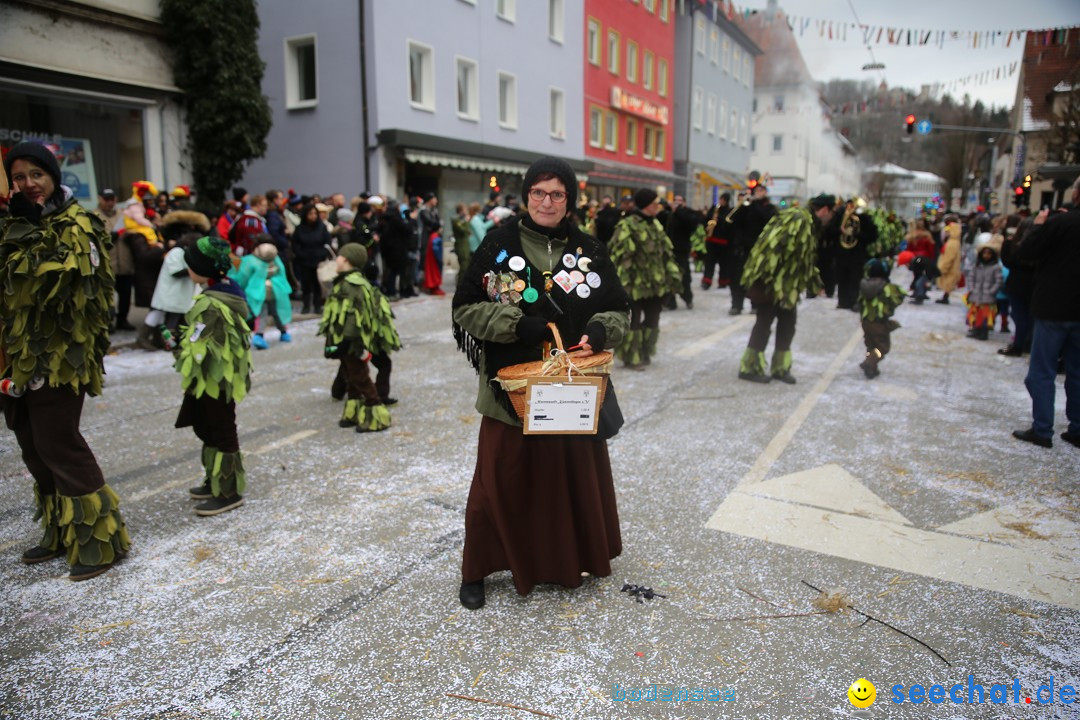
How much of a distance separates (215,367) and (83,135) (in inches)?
454

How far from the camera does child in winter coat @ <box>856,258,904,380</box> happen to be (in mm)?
8281

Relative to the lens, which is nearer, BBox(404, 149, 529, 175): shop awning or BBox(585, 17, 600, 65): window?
BBox(404, 149, 529, 175): shop awning

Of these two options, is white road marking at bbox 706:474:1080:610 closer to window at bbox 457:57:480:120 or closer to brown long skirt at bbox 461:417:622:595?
brown long skirt at bbox 461:417:622:595

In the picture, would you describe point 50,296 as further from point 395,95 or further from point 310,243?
point 395,95

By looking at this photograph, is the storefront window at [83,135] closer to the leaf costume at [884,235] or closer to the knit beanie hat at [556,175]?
the knit beanie hat at [556,175]

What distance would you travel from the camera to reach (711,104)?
44.2 metres

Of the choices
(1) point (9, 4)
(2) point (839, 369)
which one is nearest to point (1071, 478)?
(2) point (839, 369)

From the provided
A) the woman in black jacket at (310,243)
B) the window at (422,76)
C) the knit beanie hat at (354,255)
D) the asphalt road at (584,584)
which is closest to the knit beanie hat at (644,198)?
the asphalt road at (584,584)

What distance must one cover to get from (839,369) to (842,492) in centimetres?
432

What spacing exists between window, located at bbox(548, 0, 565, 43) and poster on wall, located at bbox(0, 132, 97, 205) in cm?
1830

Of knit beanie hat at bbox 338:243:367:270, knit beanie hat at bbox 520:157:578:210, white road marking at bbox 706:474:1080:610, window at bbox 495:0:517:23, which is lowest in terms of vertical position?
white road marking at bbox 706:474:1080:610

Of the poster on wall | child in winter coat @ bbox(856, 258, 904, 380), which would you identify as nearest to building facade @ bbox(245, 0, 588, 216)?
the poster on wall

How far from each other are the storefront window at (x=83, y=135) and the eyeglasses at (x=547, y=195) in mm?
11371

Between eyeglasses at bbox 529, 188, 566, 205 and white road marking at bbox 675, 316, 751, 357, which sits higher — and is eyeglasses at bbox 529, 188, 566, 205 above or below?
above
